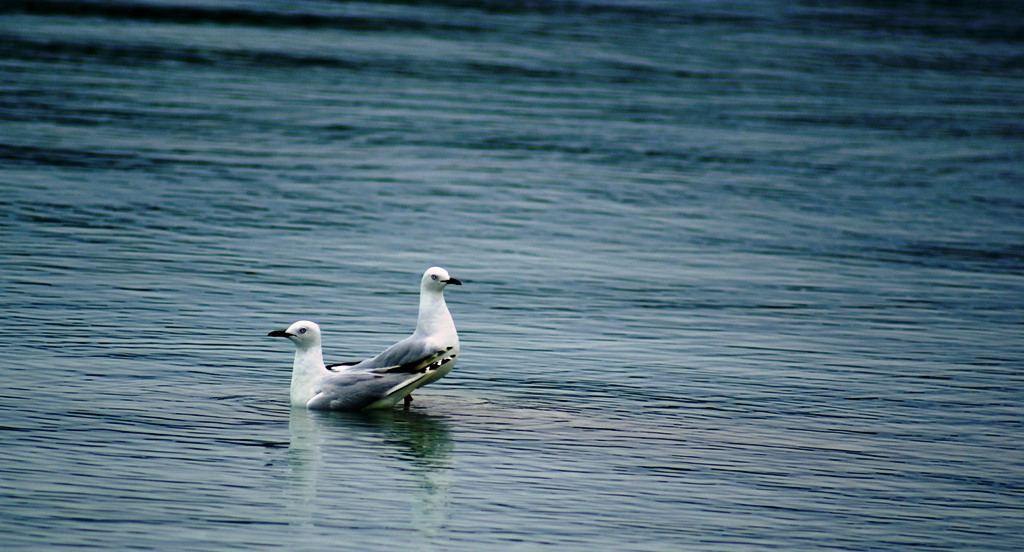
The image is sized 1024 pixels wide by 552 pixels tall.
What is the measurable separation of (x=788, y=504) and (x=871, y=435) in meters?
2.57

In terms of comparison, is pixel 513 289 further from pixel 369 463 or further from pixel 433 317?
pixel 369 463

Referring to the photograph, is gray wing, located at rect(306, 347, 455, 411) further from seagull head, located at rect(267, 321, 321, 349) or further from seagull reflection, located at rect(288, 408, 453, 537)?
seagull head, located at rect(267, 321, 321, 349)

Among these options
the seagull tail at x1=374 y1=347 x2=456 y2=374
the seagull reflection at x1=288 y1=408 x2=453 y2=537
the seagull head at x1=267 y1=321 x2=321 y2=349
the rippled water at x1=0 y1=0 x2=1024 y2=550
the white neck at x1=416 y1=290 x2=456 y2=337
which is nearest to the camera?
the seagull reflection at x1=288 y1=408 x2=453 y2=537

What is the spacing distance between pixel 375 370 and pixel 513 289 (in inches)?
259

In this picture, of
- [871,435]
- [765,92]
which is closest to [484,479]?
[871,435]

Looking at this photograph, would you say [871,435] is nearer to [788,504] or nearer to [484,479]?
[788,504]

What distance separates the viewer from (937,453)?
1502 cm

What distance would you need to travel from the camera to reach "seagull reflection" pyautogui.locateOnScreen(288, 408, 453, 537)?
12727mm

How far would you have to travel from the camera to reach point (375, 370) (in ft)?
51.4

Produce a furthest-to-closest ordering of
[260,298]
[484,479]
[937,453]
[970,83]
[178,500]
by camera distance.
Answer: [970,83], [260,298], [937,453], [484,479], [178,500]

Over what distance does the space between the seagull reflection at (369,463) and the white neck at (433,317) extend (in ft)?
2.75

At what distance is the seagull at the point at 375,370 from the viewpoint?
15508mm

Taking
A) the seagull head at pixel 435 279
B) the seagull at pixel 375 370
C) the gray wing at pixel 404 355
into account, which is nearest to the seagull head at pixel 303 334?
the seagull at pixel 375 370

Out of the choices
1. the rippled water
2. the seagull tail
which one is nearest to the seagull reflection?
the rippled water
